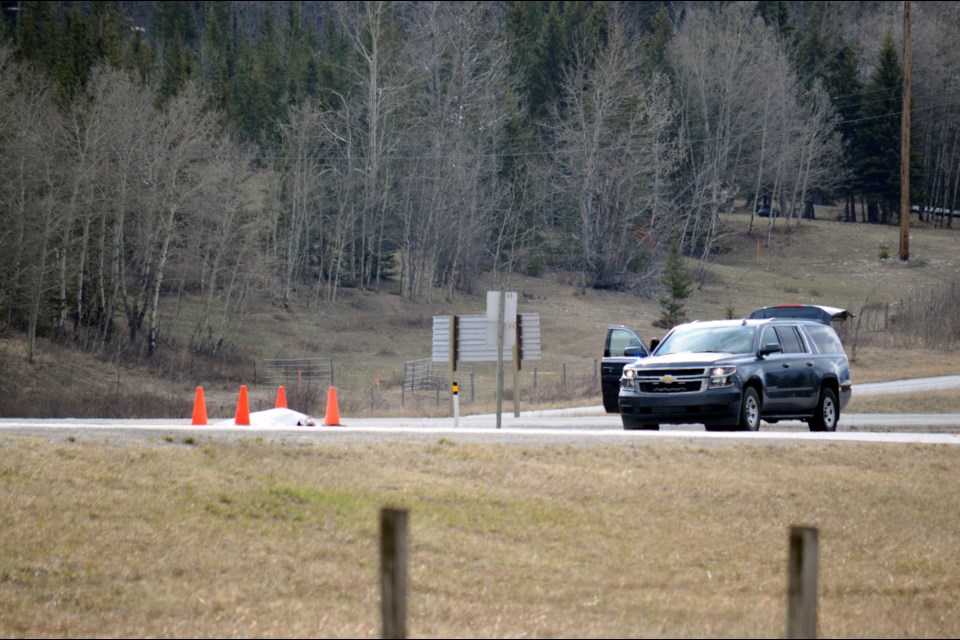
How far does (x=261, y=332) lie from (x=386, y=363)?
7.73 metres

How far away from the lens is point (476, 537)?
1104cm

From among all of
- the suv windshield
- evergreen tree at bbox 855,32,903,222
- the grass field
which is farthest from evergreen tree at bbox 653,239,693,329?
evergreen tree at bbox 855,32,903,222

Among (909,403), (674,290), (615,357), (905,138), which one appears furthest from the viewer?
(905,138)

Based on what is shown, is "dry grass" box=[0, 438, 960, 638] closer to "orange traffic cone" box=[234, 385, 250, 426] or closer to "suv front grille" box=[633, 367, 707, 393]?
"suv front grille" box=[633, 367, 707, 393]

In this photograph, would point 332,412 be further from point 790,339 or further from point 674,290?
point 674,290

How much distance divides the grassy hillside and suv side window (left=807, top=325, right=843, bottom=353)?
1306 cm

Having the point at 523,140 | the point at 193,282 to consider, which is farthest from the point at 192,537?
the point at 523,140

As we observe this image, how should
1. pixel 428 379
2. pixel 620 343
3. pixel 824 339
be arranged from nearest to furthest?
pixel 824 339 < pixel 620 343 < pixel 428 379

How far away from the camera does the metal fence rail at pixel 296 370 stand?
4769 centimetres

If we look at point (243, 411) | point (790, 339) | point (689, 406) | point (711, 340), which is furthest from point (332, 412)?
point (790, 339)

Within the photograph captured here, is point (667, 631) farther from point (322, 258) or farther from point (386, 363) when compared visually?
point (322, 258)

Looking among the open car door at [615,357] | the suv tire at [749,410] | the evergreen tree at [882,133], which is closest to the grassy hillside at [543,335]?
the evergreen tree at [882,133]

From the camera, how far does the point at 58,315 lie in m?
47.9

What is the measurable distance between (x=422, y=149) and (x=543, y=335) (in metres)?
15.9
